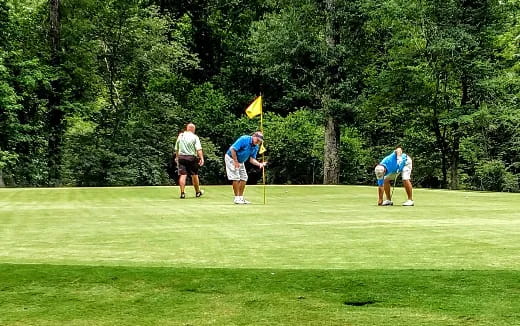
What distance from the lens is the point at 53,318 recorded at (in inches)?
168

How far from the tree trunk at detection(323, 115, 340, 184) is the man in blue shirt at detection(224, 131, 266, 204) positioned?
60.6 ft

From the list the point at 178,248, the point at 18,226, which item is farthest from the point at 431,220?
the point at 18,226

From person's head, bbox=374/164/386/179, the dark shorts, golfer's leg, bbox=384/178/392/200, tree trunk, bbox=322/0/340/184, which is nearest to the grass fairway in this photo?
person's head, bbox=374/164/386/179

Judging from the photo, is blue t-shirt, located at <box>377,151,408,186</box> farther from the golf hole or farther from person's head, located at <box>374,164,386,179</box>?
the golf hole

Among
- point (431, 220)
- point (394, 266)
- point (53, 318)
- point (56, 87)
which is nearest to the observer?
point (53, 318)

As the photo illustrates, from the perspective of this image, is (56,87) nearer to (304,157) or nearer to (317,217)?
(304,157)

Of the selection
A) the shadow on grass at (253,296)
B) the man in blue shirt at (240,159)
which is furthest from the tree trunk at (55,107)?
the shadow on grass at (253,296)

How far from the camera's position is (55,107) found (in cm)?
3566

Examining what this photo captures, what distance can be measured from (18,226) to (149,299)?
5783 millimetres

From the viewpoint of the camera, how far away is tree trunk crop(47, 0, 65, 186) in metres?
35.7

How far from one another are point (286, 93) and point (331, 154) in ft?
24.5

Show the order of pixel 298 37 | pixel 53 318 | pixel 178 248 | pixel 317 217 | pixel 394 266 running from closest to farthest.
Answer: pixel 53 318 < pixel 394 266 < pixel 178 248 < pixel 317 217 < pixel 298 37

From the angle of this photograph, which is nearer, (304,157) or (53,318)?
(53,318)

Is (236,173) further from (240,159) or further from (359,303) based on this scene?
(359,303)
